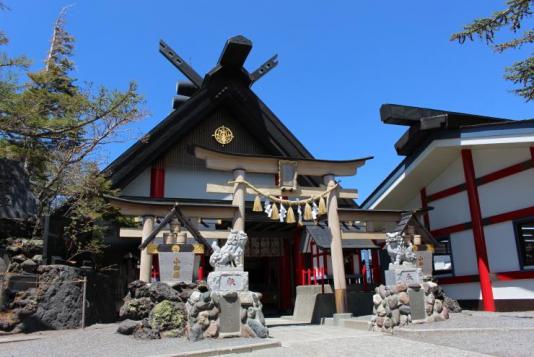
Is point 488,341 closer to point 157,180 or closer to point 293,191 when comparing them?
point 293,191

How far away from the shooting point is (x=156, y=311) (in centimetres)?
792

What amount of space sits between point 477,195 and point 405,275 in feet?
16.5

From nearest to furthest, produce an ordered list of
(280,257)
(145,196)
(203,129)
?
(145,196), (203,129), (280,257)

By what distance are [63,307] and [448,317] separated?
9.30m

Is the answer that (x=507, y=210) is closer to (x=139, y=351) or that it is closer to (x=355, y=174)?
(x=355, y=174)

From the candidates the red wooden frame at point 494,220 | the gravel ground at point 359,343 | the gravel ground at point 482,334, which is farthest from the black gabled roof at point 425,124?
the gravel ground at point 359,343

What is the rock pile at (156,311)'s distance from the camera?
306 inches

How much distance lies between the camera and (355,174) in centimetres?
1287

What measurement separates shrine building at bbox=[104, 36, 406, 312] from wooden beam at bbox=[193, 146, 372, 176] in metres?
0.03

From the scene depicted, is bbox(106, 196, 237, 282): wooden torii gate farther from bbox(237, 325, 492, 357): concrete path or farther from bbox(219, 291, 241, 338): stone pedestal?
bbox(237, 325, 492, 357): concrete path

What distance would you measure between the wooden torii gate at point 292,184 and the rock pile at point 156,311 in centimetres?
289

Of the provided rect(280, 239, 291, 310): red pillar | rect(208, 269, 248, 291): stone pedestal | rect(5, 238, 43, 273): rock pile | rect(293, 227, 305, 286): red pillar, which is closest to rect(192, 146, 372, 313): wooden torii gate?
rect(208, 269, 248, 291): stone pedestal

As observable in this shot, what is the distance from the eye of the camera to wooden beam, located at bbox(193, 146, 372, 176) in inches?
433

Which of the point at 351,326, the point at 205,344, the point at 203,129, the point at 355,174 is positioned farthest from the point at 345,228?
the point at 205,344
